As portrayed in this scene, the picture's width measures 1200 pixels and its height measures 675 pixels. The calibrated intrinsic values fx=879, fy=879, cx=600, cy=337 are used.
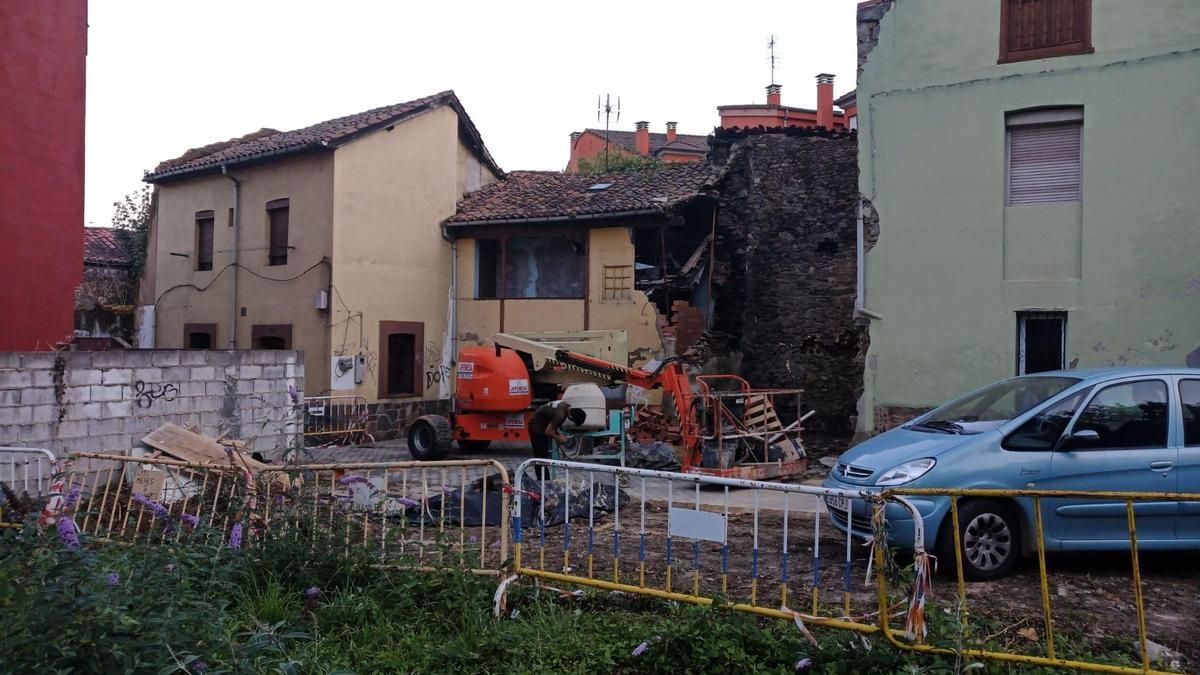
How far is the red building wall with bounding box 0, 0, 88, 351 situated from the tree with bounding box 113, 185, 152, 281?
11.4 m

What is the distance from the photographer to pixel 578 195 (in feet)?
62.5

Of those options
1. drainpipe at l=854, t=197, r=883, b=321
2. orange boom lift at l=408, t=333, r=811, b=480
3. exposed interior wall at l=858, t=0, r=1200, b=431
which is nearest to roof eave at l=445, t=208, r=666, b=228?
orange boom lift at l=408, t=333, r=811, b=480

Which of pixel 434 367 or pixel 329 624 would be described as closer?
pixel 329 624

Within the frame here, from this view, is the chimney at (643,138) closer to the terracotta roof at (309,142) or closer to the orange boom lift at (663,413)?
the terracotta roof at (309,142)

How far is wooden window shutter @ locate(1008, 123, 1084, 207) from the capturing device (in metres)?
11.5

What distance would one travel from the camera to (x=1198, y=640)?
4945 millimetres

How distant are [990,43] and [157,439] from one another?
37.7 ft

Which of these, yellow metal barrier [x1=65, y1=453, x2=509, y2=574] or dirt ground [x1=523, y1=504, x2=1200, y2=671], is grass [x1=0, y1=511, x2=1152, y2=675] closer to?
yellow metal barrier [x1=65, y1=453, x2=509, y2=574]

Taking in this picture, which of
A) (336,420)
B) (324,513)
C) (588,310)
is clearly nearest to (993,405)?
(324,513)

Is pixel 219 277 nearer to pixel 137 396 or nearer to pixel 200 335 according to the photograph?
pixel 200 335

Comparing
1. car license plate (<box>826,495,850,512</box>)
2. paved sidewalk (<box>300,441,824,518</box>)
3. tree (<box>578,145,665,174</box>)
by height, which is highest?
tree (<box>578,145,665,174</box>)

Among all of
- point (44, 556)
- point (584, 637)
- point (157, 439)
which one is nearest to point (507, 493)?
point (584, 637)

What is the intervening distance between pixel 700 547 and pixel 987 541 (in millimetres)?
1975

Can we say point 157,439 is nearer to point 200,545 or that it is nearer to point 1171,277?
point 200,545
